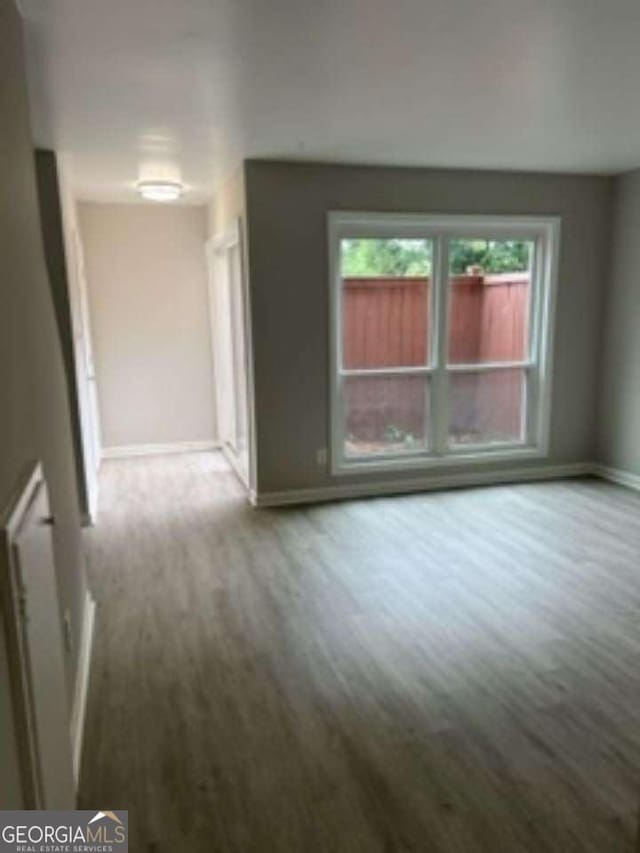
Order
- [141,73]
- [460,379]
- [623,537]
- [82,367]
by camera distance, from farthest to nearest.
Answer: [460,379]
[82,367]
[623,537]
[141,73]

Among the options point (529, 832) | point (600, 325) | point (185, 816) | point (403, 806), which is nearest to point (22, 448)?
point (185, 816)

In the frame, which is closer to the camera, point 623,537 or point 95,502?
point 623,537

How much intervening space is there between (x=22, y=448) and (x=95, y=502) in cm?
354

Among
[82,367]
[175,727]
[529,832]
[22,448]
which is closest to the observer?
[22,448]

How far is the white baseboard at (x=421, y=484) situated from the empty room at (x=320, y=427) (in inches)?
1.2

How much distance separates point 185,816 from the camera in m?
1.89

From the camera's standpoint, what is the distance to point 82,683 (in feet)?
8.11

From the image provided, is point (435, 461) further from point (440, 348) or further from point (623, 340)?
point (623, 340)

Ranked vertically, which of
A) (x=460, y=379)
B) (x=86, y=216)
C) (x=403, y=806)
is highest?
(x=86, y=216)

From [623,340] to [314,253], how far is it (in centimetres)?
270

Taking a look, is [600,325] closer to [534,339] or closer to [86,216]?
[534,339]

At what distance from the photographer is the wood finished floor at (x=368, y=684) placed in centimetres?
189

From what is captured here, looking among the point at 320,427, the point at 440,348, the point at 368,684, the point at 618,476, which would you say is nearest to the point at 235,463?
the point at 320,427

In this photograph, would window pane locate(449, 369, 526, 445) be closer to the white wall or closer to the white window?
the white window
